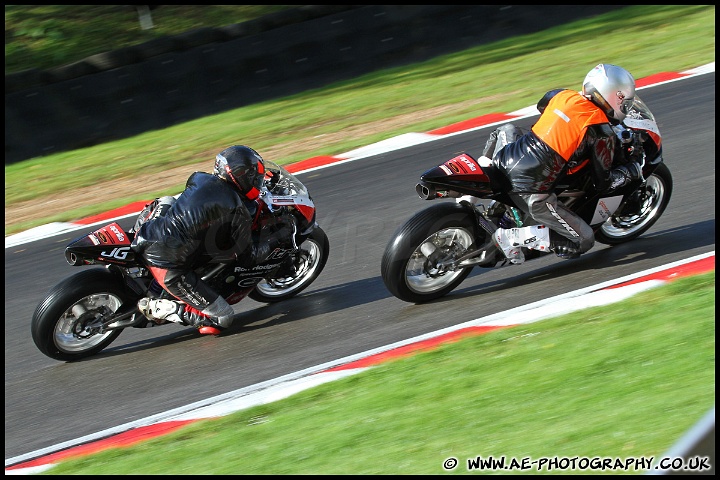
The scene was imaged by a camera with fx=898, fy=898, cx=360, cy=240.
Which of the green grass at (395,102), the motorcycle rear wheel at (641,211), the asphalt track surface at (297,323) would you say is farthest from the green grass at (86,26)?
the motorcycle rear wheel at (641,211)

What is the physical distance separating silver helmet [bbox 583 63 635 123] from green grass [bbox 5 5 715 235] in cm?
538

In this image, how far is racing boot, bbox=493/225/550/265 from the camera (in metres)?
6.66

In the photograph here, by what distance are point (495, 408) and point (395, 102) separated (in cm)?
908

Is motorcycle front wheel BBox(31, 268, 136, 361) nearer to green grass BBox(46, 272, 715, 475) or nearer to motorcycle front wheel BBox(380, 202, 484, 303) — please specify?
green grass BBox(46, 272, 715, 475)

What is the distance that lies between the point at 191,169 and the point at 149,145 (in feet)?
5.36

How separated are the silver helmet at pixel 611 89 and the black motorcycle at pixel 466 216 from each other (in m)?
0.21

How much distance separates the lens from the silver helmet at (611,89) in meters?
6.36

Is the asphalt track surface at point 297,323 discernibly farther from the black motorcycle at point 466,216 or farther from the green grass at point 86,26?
the green grass at point 86,26

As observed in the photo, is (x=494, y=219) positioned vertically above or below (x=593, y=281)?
above

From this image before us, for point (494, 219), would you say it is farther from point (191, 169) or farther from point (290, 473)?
point (191, 169)

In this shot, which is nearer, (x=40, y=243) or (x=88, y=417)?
(x=88, y=417)

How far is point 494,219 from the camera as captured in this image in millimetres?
6902

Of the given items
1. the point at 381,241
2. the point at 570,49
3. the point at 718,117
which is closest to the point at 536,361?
the point at 381,241

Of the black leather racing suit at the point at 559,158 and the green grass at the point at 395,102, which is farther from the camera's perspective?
the green grass at the point at 395,102
